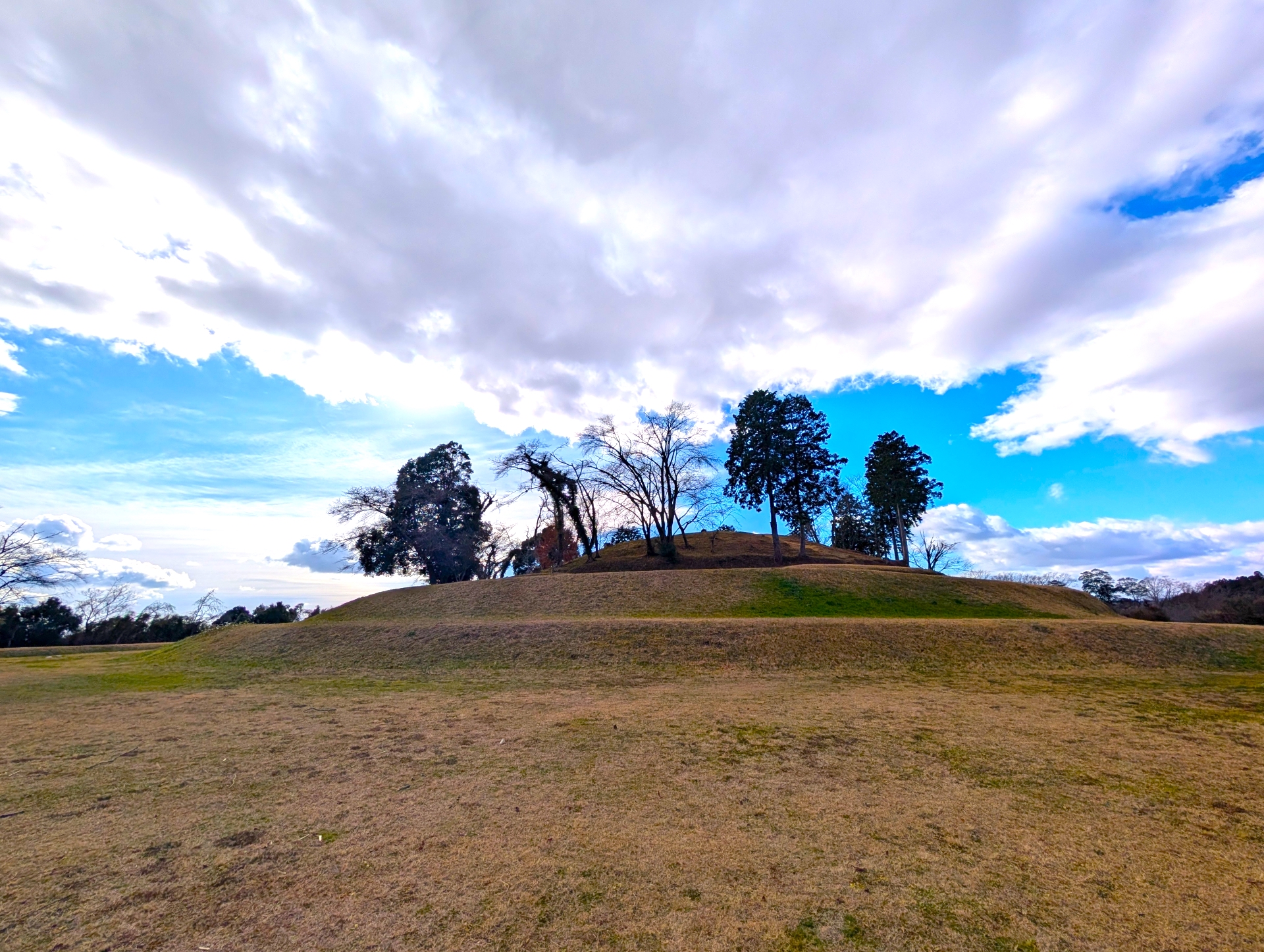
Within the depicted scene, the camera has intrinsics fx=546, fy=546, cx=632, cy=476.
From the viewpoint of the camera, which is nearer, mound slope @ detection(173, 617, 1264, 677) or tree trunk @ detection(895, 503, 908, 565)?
mound slope @ detection(173, 617, 1264, 677)

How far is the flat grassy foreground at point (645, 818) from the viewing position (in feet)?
13.3

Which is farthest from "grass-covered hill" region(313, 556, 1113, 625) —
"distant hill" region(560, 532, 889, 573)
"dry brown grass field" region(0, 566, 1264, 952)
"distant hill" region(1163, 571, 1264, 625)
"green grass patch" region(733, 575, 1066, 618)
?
"dry brown grass field" region(0, 566, 1264, 952)

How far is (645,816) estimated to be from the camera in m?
5.91

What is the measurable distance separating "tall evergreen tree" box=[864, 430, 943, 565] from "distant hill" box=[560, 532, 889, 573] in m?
4.55

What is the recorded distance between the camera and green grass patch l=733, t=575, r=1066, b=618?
24141 millimetres

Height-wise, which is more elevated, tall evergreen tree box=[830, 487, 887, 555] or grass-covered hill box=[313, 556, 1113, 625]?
tall evergreen tree box=[830, 487, 887, 555]

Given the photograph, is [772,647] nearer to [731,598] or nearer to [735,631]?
[735,631]

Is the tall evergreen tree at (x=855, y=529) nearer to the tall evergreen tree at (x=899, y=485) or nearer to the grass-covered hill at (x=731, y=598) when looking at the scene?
the tall evergreen tree at (x=899, y=485)

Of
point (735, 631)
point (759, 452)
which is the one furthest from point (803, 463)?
point (735, 631)

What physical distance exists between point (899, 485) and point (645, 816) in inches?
1808

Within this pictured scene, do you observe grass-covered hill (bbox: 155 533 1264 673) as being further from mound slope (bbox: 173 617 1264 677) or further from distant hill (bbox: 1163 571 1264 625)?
distant hill (bbox: 1163 571 1264 625)

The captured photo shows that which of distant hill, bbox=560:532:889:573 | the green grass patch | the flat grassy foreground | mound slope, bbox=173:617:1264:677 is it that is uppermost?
distant hill, bbox=560:532:889:573

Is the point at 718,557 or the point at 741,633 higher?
the point at 718,557

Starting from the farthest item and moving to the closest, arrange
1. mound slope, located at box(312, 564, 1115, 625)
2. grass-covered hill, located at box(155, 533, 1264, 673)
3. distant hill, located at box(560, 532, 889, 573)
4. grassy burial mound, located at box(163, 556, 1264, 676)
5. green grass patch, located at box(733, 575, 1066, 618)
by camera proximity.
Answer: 1. distant hill, located at box(560, 532, 889, 573)
2. mound slope, located at box(312, 564, 1115, 625)
3. green grass patch, located at box(733, 575, 1066, 618)
4. grass-covered hill, located at box(155, 533, 1264, 673)
5. grassy burial mound, located at box(163, 556, 1264, 676)
